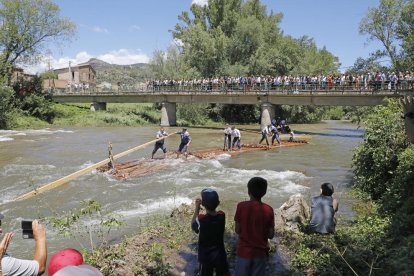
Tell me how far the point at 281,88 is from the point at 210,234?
35098mm

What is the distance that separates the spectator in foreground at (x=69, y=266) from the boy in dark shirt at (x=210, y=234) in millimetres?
1898

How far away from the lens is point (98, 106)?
2133 inches

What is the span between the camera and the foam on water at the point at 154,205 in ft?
38.8

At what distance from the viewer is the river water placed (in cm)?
1187

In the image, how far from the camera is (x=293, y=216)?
9.01 meters

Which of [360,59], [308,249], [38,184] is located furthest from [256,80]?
[308,249]

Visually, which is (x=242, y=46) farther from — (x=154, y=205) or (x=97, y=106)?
(x=154, y=205)

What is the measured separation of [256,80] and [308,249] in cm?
3411

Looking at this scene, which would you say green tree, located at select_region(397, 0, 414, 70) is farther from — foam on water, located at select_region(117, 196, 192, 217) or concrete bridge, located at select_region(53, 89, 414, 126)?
foam on water, located at select_region(117, 196, 192, 217)

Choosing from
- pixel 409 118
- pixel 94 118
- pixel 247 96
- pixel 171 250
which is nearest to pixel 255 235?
pixel 409 118

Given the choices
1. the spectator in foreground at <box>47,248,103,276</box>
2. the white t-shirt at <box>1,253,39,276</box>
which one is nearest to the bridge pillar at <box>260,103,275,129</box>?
the white t-shirt at <box>1,253,39,276</box>

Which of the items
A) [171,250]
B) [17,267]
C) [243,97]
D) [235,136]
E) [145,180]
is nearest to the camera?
[17,267]

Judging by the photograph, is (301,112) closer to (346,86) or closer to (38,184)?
(346,86)

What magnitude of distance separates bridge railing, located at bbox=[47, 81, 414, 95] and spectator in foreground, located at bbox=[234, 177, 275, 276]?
85.4 feet
